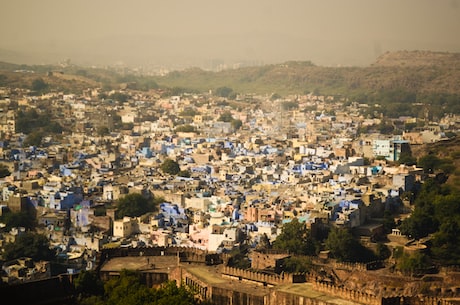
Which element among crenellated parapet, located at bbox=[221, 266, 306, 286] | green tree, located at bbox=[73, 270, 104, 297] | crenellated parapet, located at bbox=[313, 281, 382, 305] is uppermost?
crenellated parapet, located at bbox=[313, 281, 382, 305]

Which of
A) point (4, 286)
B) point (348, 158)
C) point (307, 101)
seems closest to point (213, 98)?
point (307, 101)

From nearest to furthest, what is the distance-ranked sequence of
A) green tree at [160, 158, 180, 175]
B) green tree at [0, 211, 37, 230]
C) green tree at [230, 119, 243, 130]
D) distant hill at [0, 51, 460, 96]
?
1. green tree at [0, 211, 37, 230]
2. green tree at [160, 158, 180, 175]
3. green tree at [230, 119, 243, 130]
4. distant hill at [0, 51, 460, 96]

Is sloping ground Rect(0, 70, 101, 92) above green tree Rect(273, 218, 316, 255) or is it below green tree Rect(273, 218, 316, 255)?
above

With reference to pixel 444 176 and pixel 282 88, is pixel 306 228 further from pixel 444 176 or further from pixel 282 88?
pixel 282 88

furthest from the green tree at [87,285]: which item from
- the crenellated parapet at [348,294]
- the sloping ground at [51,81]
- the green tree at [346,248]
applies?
the sloping ground at [51,81]

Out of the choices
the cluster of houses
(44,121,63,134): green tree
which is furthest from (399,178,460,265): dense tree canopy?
(44,121,63,134): green tree

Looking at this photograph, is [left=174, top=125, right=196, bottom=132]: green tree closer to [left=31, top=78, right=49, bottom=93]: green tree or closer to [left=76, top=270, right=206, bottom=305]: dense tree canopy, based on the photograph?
[left=31, top=78, right=49, bottom=93]: green tree
